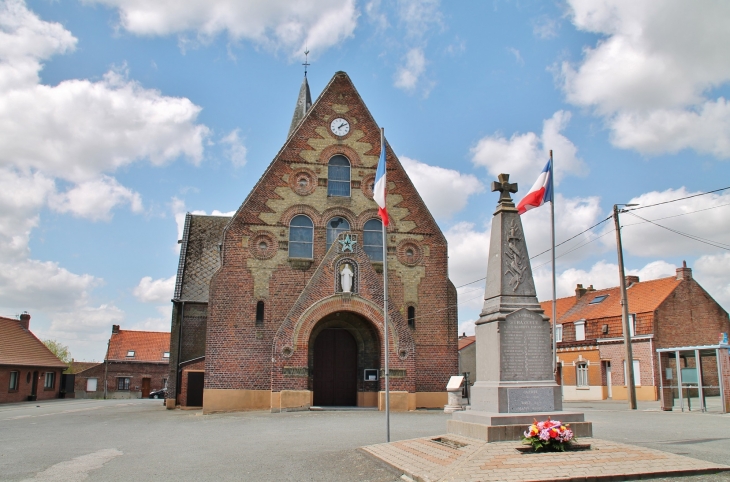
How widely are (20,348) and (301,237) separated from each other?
1171 inches

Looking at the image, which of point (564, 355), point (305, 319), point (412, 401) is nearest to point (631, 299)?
point (564, 355)

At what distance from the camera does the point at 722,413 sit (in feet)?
69.7

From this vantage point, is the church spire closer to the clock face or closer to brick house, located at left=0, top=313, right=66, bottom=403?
the clock face

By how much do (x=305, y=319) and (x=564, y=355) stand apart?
25462mm

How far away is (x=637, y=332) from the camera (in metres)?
36.6

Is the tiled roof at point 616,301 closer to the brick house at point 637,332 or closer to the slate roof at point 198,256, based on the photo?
the brick house at point 637,332

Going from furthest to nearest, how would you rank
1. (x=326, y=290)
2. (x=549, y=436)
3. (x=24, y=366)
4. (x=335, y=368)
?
1. (x=24, y=366)
2. (x=335, y=368)
3. (x=326, y=290)
4. (x=549, y=436)

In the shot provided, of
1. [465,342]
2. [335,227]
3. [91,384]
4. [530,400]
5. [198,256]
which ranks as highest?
[335,227]

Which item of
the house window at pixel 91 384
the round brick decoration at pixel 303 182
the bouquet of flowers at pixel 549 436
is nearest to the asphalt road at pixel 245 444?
the bouquet of flowers at pixel 549 436

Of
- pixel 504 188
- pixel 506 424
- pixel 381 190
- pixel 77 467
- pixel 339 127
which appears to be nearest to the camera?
pixel 506 424

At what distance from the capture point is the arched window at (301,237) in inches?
1032

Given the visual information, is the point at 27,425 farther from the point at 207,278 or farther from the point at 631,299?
the point at 631,299

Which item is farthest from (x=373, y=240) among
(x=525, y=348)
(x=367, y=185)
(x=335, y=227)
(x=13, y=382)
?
(x=13, y=382)

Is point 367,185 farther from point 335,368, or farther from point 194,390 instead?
point 194,390
